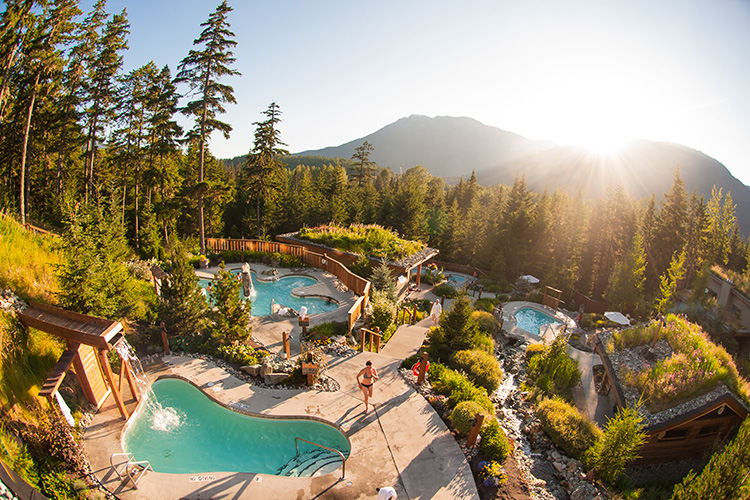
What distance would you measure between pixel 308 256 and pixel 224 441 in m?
14.0

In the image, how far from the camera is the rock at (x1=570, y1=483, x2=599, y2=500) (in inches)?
258

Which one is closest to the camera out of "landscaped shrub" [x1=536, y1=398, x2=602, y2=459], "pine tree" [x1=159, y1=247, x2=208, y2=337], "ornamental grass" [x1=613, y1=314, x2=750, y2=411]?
"landscaped shrub" [x1=536, y1=398, x2=602, y2=459]

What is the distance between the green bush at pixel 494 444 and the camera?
22.5 ft

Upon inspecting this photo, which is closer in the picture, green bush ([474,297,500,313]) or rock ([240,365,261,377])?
rock ([240,365,261,377])

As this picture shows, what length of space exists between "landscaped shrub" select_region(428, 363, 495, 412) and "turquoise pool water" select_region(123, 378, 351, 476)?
116 inches

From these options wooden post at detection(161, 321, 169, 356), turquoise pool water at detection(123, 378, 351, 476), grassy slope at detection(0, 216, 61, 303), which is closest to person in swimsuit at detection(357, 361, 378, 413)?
turquoise pool water at detection(123, 378, 351, 476)

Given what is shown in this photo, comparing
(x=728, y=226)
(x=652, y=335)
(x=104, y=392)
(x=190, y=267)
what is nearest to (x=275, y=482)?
(x=104, y=392)

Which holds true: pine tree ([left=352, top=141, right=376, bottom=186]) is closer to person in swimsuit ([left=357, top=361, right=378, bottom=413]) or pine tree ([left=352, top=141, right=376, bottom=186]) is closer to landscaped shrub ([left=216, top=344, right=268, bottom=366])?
landscaped shrub ([left=216, top=344, right=268, bottom=366])

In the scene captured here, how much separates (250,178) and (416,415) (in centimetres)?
2689

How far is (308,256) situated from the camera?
20797mm


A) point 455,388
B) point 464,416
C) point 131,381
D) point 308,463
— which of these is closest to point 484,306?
point 455,388

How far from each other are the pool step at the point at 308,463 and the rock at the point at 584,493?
455cm

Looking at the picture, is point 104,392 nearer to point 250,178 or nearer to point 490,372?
point 490,372

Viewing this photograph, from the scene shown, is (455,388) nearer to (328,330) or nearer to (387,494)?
(387,494)
